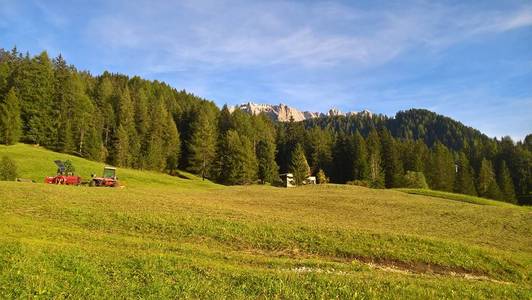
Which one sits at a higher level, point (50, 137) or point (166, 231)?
point (50, 137)

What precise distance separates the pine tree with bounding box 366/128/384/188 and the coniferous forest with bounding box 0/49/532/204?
0.28 m

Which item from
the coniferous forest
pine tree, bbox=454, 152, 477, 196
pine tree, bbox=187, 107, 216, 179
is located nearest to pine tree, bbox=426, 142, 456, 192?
the coniferous forest

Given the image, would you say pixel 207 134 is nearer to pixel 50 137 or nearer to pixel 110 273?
pixel 50 137

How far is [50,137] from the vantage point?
94.0 meters

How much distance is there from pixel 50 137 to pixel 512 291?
321 feet

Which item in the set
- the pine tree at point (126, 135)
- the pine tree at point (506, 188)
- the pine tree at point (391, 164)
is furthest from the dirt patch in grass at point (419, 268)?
the pine tree at point (506, 188)

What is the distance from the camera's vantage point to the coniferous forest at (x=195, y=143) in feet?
310

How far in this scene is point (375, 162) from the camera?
115812 millimetres

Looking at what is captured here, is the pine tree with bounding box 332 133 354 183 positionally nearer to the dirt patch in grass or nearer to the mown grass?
the mown grass

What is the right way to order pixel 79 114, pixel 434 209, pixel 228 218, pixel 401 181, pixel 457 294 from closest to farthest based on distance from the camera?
pixel 457 294, pixel 228 218, pixel 434 209, pixel 79 114, pixel 401 181

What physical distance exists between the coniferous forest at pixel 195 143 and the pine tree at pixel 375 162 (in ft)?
0.92

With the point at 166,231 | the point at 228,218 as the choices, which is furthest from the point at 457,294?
the point at 228,218

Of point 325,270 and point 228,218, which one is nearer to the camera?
point 325,270

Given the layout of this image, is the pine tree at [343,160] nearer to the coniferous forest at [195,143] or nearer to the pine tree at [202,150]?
the coniferous forest at [195,143]
